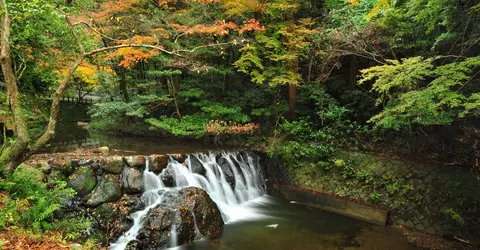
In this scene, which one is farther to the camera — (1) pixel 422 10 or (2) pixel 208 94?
(2) pixel 208 94

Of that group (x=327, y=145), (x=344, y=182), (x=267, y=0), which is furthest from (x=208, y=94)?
(x=344, y=182)

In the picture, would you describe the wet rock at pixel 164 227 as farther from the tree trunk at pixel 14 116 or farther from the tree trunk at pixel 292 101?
the tree trunk at pixel 292 101

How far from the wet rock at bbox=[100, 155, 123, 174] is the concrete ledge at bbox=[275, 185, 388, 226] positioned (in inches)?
252

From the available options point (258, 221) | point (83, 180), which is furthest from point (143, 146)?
point (258, 221)

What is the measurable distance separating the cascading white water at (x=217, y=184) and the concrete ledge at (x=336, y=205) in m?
1.27

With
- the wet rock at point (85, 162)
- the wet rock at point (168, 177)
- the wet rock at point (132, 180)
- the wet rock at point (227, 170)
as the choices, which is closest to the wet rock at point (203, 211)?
the wet rock at point (168, 177)

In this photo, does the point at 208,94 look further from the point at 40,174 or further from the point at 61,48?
the point at 40,174

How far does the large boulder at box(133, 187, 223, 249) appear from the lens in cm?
693

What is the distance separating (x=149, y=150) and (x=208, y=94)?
4.33 meters

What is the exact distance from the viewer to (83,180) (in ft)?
25.6

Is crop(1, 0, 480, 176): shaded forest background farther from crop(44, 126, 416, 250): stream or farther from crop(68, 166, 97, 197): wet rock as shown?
crop(44, 126, 416, 250): stream

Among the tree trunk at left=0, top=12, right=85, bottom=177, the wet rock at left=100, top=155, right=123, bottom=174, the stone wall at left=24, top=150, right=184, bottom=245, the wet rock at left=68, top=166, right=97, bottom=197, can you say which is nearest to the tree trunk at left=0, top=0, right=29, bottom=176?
the tree trunk at left=0, top=12, right=85, bottom=177

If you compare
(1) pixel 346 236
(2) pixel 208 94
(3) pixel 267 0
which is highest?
(3) pixel 267 0

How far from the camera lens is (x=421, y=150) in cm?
984
